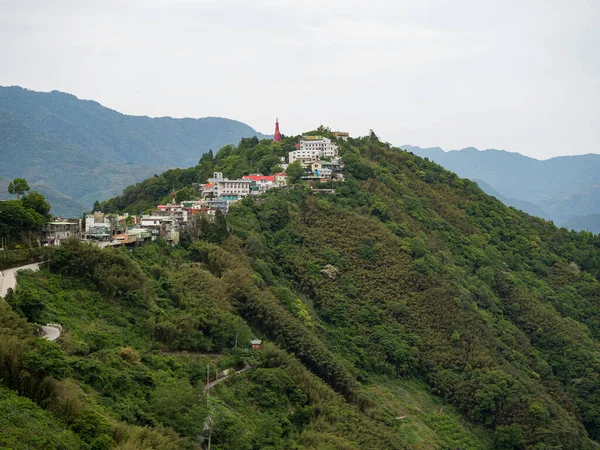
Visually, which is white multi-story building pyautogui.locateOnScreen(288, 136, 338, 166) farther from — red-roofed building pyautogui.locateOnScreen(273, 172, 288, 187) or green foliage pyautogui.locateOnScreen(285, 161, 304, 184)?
red-roofed building pyautogui.locateOnScreen(273, 172, 288, 187)

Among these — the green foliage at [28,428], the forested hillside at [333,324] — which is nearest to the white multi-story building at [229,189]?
the forested hillside at [333,324]

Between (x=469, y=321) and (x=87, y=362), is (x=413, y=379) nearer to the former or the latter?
(x=469, y=321)

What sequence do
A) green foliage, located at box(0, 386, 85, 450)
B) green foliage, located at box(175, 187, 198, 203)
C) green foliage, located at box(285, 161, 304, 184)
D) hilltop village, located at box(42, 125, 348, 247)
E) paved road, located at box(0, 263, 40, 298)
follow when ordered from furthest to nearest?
green foliage, located at box(285, 161, 304, 184)
green foliage, located at box(175, 187, 198, 203)
hilltop village, located at box(42, 125, 348, 247)
paved road, located at box(0, 263, 40, 298)
green foliage, located at box(0, 386, 85, 450)

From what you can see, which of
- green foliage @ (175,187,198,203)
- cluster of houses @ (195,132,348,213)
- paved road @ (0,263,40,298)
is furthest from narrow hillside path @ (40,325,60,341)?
green foliage @ (175,187,198,203)

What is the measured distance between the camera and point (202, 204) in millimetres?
44844

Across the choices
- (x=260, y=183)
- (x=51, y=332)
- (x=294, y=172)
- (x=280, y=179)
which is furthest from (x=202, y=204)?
(x=51, y=332)

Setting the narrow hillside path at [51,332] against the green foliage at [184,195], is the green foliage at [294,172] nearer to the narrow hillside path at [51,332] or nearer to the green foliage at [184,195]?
the green foliage at [184,195]

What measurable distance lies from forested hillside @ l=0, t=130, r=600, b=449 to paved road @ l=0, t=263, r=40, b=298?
1.70ft

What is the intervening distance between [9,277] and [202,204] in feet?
70.9

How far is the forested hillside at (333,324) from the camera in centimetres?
2047

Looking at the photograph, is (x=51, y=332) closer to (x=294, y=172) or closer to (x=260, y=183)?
(x=260, y=183)

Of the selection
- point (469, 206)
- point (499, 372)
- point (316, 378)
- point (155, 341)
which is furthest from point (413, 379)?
point (469, 206)

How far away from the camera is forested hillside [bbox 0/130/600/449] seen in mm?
20469

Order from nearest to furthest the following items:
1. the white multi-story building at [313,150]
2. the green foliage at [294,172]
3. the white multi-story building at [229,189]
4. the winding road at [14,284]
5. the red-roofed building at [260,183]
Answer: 1. the winding road at [14,284]
2. the white multi-story building at [229,189]
3. the red-roofed building at [260,183]
4. the green foliage at [294,172]
5. the white multi-story building at [313,150]
